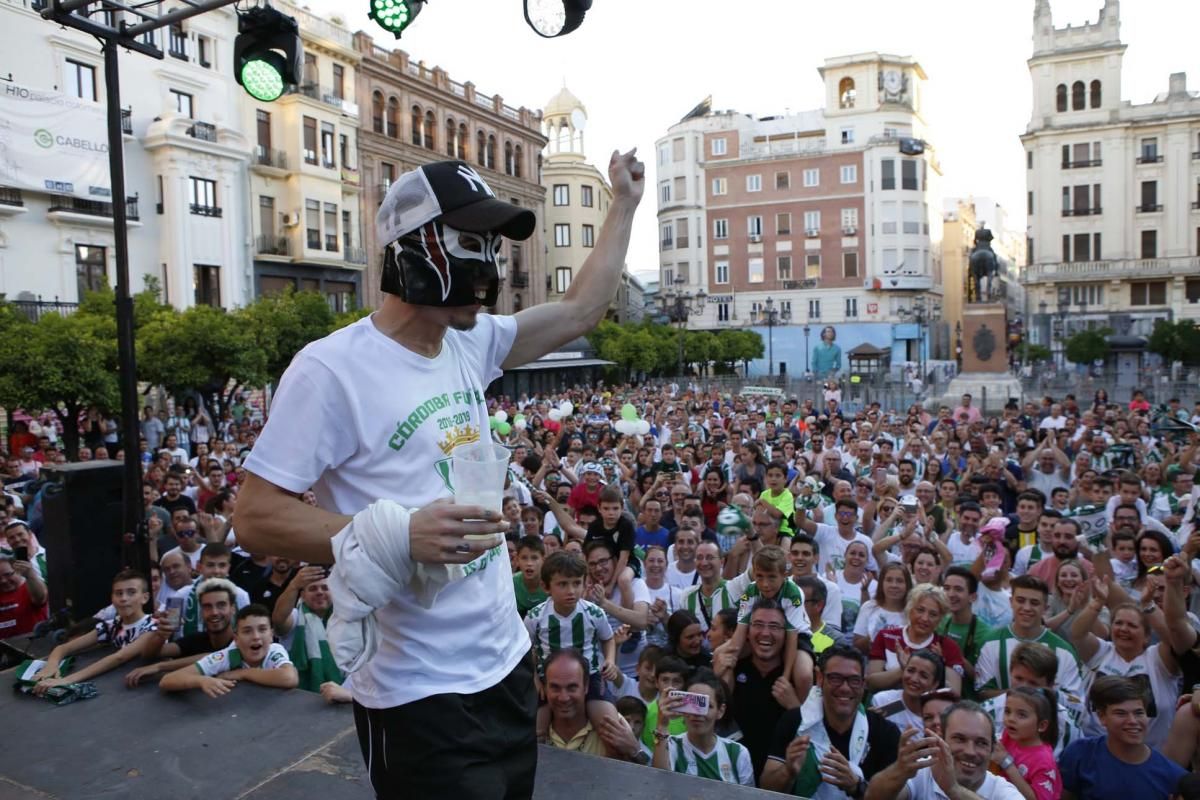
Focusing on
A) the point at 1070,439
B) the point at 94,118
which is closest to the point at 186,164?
the point at 94,118

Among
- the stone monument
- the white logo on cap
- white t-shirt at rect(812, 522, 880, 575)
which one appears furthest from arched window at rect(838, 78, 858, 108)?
the white logo on cap

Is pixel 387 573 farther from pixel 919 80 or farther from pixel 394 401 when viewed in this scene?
pixel 919 80

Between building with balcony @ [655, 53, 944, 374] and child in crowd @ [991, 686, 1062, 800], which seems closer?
child in crowd @ [991, 686, 1062, 800]

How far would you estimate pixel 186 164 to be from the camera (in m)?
28.6

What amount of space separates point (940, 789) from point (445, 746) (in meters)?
2.59

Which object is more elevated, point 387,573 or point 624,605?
point 387,573

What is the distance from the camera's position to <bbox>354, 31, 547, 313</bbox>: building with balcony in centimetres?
3725

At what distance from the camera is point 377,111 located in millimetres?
38000

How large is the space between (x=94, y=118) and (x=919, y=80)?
50.2 metres

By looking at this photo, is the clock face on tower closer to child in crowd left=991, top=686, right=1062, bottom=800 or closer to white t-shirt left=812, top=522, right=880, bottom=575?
white t-shirt left=812, top=522, right=880, bottom=575

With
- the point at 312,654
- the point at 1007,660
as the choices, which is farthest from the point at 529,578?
the point at 1007,660

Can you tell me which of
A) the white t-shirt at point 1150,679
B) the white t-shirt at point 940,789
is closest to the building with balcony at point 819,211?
the white t-shirt at point 1150,679

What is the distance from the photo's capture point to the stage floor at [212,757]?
3.10 m

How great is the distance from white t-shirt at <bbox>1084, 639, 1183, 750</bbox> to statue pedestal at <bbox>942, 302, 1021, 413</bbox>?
64.9ft
